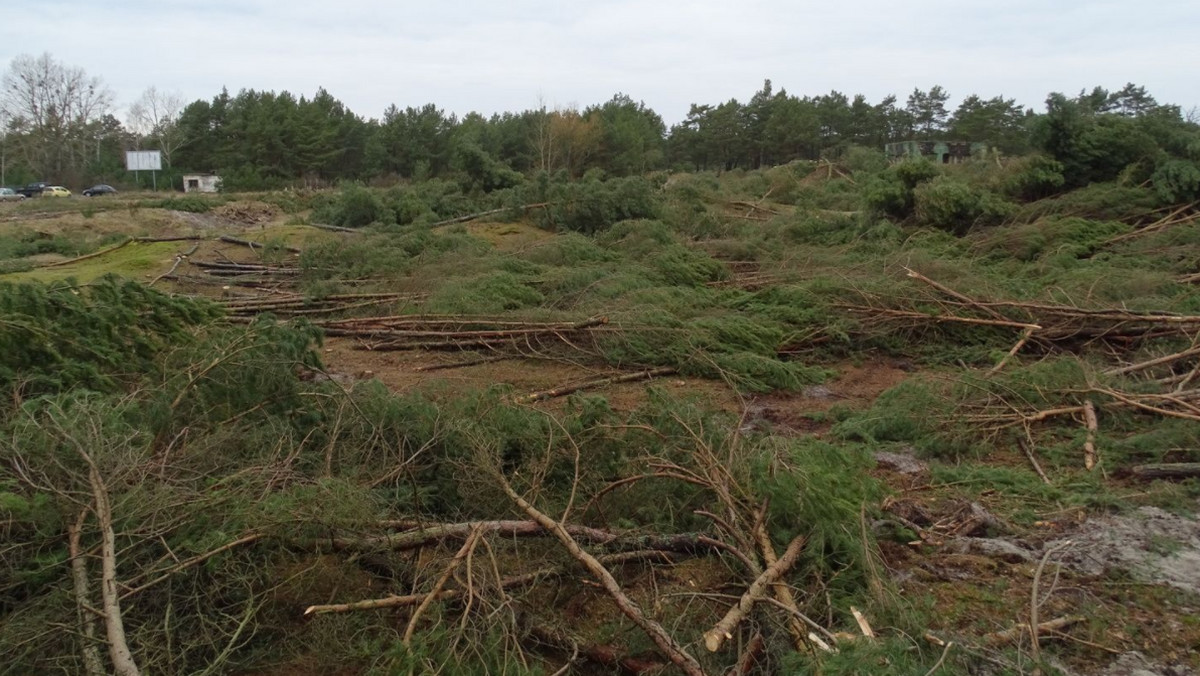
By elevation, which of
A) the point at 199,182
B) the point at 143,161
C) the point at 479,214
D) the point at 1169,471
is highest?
the point at 143,161

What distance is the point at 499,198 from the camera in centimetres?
1889

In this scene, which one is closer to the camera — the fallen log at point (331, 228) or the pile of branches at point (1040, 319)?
the pile of branches at point (1040, 319)

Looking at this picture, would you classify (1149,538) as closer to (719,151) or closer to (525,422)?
(525,422)

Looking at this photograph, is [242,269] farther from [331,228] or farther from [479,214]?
[479,214]

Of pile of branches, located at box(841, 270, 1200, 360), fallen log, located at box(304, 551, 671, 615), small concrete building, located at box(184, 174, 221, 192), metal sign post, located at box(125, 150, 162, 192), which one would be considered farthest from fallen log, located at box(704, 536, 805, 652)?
metal sign post, located at box(125, 150, 162, 192)

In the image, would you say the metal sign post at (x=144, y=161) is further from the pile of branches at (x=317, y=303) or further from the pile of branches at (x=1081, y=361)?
the pile of branches at (x=1081, y=361)

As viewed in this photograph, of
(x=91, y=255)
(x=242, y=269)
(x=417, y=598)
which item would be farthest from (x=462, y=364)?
(x=91, y=255)

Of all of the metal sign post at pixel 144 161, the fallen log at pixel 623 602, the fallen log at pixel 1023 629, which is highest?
the metal sign post at pixel 144 161

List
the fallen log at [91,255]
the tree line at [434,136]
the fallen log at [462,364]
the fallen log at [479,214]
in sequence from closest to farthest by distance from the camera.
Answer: the fallen log at [462,364], the fallen log at [91,255], the fallen log at [479,214], the tree line at [434,136]

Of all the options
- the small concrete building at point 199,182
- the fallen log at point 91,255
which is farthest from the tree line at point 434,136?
the fallen log at point 91,255

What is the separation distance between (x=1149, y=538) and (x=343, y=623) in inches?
147

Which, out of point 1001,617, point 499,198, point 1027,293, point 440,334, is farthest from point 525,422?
point 499,198

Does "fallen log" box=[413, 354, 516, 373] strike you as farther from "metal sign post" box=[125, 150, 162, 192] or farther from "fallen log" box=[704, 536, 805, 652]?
"metal sign post" box=[125, 150, 162, 192]

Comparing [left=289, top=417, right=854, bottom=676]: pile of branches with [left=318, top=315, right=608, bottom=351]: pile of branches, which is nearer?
[left=289, top=417, right=854, bottom=676]: pile of branches
